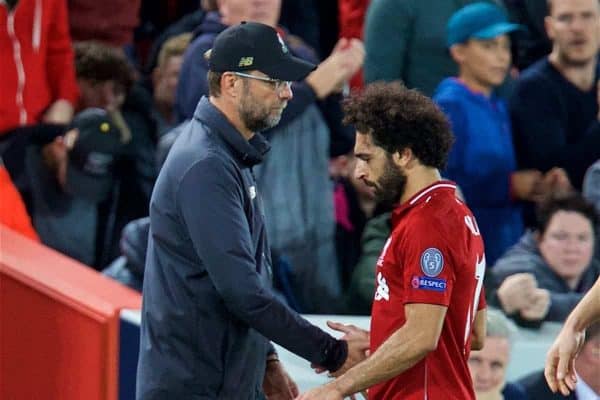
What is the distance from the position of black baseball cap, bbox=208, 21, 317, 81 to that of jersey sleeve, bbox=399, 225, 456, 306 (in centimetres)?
68

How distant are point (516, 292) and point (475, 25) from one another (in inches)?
55.3

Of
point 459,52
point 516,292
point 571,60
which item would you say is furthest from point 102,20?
point 516,292

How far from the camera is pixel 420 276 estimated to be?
4.35m

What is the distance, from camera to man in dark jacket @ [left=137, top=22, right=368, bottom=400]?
4543 mm

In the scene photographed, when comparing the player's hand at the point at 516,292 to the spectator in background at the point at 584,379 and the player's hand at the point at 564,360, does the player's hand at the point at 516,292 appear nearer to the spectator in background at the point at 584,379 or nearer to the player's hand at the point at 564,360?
the spectator in background at the point at 584,379

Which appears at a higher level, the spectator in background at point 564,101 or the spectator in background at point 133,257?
the spectator in background at point 564,101

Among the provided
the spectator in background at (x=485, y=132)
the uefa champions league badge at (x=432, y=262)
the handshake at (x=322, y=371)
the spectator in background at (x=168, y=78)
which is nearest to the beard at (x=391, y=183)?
the uefa champions league badge at (x=432, y=262)

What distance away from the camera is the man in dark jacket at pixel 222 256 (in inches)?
179

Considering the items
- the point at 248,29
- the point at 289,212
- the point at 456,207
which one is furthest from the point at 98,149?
the point at 456,207

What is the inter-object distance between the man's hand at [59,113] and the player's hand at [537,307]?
2.40m

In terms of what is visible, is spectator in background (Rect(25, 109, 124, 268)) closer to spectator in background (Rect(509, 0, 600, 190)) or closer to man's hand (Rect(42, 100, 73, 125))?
man's hand (Rect(42, 100, 73, 125))

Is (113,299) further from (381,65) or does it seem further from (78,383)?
(381,65)

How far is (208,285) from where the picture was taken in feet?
15.1

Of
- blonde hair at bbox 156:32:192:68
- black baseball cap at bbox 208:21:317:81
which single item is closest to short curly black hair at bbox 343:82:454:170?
black baseball cap at bbox 208:21:317:81
